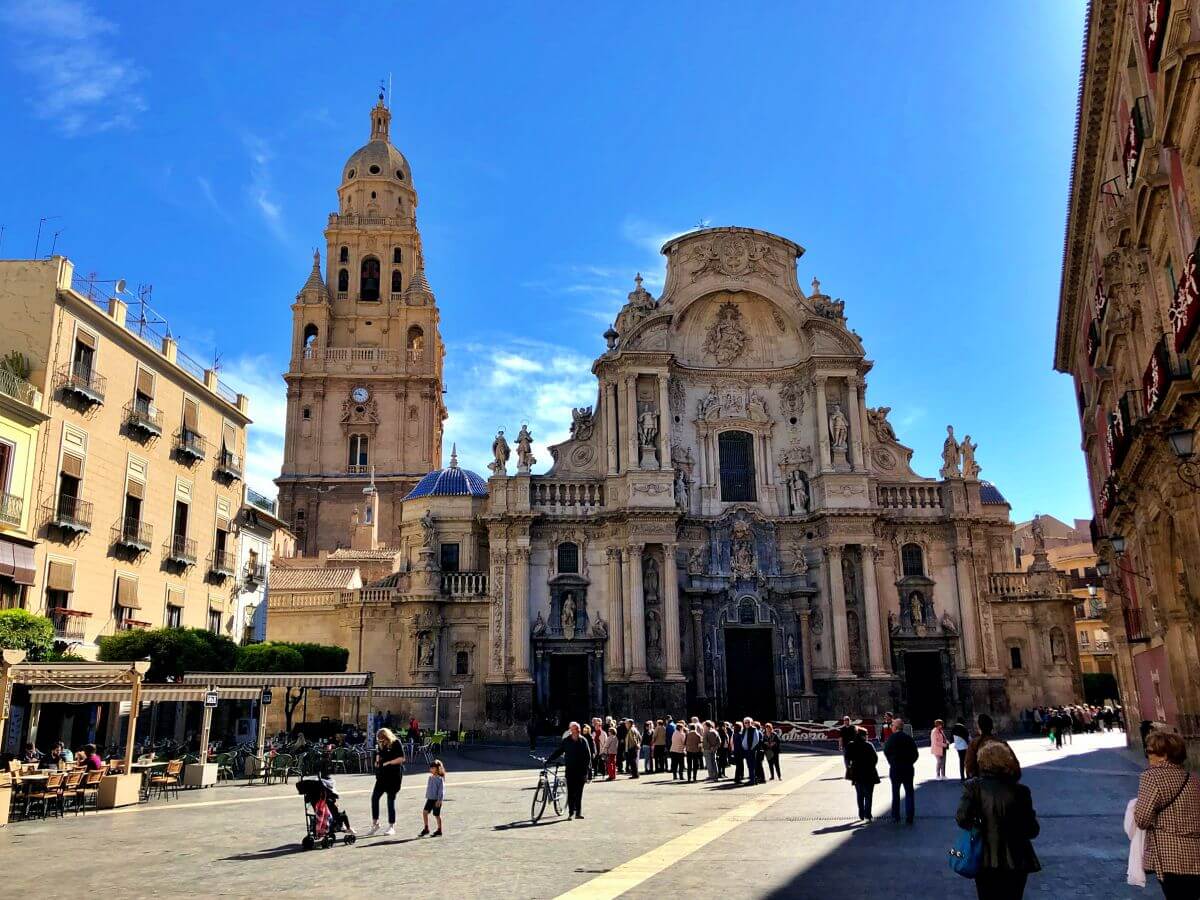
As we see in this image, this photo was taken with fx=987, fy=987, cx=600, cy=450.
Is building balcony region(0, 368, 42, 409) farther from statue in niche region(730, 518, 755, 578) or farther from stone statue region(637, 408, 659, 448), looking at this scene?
statue in niche region(730, 518, 755, 578)

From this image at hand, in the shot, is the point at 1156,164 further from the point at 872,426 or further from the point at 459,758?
the point at 872,426

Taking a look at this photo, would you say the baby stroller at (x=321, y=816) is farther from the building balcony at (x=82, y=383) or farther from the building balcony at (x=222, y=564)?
the building balcony at (x=222, y=564)

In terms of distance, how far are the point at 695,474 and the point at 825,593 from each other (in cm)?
772

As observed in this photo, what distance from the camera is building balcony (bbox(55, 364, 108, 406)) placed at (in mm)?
27328

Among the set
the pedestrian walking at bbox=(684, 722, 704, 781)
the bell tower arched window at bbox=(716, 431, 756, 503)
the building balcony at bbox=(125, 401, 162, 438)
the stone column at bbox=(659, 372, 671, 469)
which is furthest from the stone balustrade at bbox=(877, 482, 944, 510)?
the building balcony at bbox=(125, 401, 162, 438)

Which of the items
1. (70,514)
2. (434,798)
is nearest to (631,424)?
(70,514)

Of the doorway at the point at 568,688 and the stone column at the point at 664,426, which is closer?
the doorway at the point at 568,688

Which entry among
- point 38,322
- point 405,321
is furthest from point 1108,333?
point 405,321

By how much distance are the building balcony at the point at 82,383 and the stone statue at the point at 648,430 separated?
21.8m

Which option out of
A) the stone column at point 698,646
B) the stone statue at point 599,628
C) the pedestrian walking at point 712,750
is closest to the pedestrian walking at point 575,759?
the pedestrian walking at point 712,750

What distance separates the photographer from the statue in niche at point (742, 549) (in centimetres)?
4334

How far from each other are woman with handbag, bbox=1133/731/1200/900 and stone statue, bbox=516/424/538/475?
37.4 m

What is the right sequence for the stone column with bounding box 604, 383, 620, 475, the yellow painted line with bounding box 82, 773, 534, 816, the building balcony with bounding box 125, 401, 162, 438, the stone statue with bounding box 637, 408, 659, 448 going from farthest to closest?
the stone column with bounding box 604, 383, 620, 475 < the stone statue with bounding box 637, 408, 659, 448 < the building balcony with bounding box 125, 401, 162, 438 < the yellow painted line with bounding box 82, 773, 534, 816

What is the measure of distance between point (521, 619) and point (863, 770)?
88.7ft
